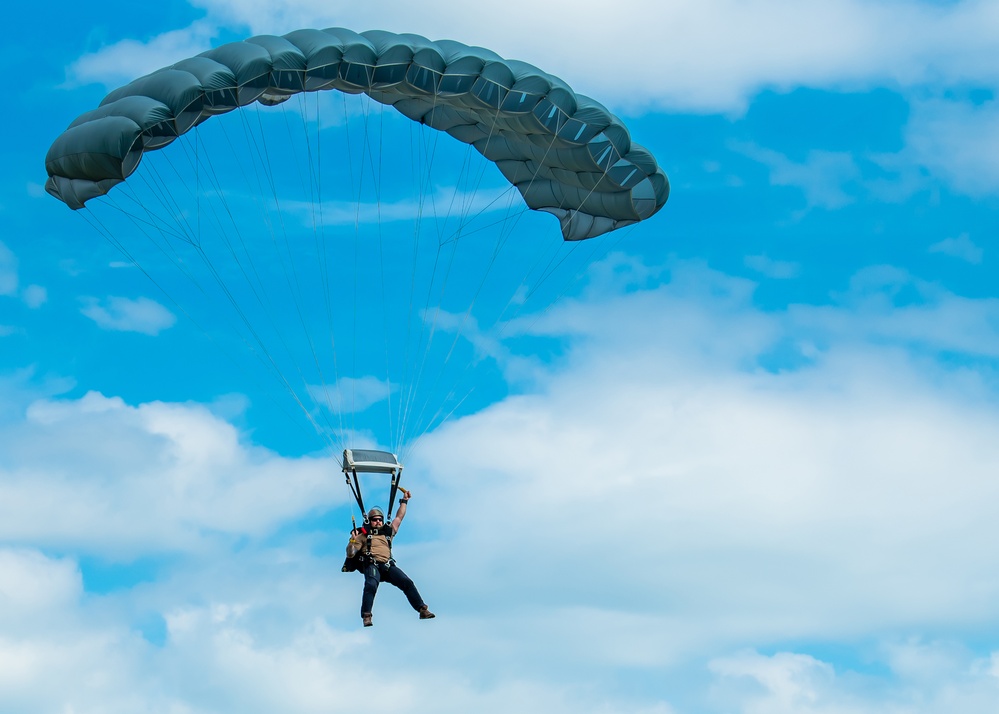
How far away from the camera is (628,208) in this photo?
29.2 meters

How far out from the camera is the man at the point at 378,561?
1022 inches

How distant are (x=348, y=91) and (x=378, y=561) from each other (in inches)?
268

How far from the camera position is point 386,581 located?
86.0 feet

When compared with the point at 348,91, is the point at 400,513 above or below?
below

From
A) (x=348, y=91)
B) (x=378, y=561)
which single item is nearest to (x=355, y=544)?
(x=378, y=561)

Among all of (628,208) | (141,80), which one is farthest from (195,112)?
(628,208)

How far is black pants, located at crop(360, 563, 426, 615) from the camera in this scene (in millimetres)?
25797

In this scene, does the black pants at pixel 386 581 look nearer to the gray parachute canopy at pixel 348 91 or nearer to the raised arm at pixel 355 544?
the raised arm at pixel 355 544

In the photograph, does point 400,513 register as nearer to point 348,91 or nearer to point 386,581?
point 386,581

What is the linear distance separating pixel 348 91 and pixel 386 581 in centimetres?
710

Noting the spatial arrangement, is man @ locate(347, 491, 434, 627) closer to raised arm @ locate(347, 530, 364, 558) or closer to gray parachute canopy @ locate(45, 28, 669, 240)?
raised arm @ locate(347, 530, 364, 558)

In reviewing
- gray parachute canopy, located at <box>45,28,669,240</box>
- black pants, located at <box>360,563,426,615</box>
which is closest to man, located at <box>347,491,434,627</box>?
black pants, located at <box>360,563,426,615</box>

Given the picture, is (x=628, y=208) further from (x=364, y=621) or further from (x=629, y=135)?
(x=364, y=621)

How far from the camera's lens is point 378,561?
26062 millimetres
